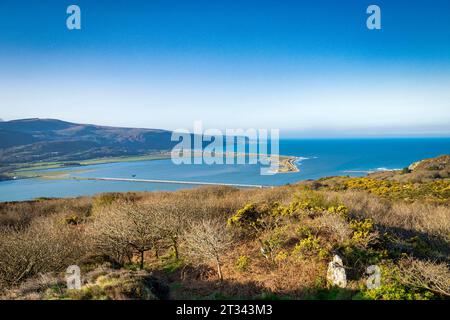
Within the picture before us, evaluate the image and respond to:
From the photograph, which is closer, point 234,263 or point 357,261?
point 357,261

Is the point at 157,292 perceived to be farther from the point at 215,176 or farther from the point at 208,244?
the point at 215,176

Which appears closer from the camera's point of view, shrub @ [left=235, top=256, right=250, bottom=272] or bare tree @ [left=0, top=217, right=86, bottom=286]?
bare tree @ [left=0, top=217, right=86, bottom=286]

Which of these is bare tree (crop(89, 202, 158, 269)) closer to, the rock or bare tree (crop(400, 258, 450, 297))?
the rock

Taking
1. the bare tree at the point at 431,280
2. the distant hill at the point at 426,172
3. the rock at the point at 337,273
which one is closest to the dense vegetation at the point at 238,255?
the bare tree at the point at 431,280

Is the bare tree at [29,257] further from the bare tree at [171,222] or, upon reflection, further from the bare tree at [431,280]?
the bare tree at [431,280]

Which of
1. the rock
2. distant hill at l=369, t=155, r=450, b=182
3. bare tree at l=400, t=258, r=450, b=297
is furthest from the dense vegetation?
distant hill at l=369, t=155, r=450, b=182

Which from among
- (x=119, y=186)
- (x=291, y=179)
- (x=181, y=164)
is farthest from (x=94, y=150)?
(x=291, y=179)

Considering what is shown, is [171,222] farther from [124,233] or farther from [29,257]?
[29,257]

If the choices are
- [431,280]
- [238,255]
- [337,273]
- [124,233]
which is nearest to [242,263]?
[238,255]
